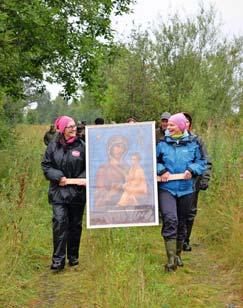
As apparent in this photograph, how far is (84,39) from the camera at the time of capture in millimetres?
13852

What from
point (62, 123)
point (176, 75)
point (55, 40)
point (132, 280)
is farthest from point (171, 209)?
point (176, 75)

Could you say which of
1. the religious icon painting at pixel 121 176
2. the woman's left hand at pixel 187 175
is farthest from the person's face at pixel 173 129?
the woman's left hand at pixel 187 175

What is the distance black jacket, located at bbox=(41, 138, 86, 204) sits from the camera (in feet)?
21.6

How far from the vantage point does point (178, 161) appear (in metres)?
6.26

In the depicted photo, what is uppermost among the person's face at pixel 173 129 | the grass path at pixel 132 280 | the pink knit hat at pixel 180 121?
the pink knit hat at pixel 180 121

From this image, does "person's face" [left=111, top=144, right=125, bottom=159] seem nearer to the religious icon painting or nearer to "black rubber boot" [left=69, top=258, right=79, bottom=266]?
the religious icon painting

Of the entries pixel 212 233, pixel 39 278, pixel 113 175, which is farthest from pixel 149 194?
pixel 212 233

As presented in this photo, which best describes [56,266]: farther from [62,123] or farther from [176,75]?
[176,75]

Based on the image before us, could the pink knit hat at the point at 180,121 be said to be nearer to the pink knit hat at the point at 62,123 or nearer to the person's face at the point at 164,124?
the pink knit hat at the point at 62,123

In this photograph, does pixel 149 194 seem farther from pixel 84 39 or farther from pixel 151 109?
pixel 151 109

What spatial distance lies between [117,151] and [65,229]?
128cm

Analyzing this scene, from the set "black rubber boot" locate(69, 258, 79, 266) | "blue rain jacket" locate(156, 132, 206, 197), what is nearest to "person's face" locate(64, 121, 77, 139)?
"blue rain jacket" locate(156, 132, 206, 197)

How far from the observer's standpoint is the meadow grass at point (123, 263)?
5332mm

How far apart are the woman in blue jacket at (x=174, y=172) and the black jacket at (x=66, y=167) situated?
99cm
